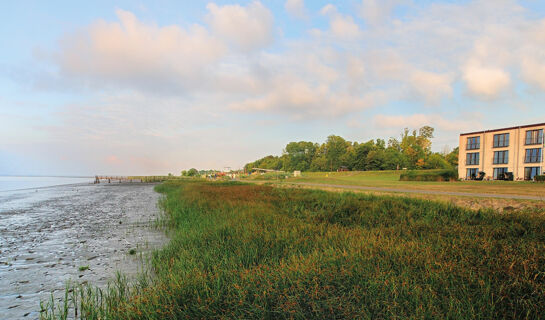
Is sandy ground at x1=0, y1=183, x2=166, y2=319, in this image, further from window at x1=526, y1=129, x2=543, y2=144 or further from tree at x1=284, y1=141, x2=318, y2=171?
tree at x1=284, y1=141, x2=318, y2=171

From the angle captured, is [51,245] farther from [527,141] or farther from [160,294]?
[527,141]

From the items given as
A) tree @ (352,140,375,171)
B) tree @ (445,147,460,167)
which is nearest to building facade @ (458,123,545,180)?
tree @ (445,147,460,167)

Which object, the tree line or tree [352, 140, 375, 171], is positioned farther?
tree [352, 140, 375, 171]

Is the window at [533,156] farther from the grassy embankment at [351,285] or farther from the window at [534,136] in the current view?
the grassy embankment at [351,285]

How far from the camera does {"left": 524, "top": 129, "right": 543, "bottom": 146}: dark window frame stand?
35.2 meters

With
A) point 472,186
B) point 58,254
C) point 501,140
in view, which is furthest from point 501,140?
point 58,254

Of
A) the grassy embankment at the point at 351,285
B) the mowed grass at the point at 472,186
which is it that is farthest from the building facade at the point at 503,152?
the grassy embankment at the point at 351,285

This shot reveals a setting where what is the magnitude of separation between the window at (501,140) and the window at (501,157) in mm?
1028

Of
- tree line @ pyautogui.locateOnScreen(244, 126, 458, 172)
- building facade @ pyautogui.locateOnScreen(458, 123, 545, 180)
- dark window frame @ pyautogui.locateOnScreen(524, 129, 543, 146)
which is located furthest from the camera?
tree line @ pyautogui.locateOnScreen(244, 126, 458, 172)

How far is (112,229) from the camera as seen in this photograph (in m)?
11.1

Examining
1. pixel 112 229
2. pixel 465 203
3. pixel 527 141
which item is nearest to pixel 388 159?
pixel 527 141

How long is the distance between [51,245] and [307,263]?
906 cm

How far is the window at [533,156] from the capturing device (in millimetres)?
35094

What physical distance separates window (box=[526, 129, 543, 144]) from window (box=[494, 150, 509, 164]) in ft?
9.76
